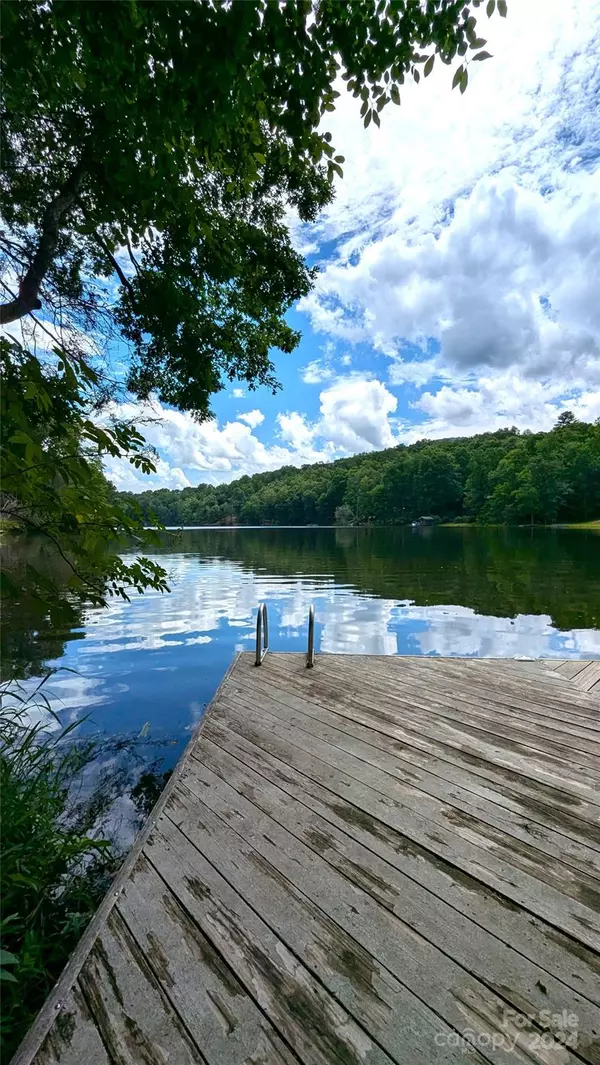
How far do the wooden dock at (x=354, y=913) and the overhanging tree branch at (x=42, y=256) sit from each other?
9.46 feet

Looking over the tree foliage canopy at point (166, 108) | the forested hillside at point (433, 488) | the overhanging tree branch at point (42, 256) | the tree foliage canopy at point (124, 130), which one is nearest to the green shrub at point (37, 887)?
the tree foliage canopy at point (124, 130)

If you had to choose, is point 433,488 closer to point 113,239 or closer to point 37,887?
point 113,239

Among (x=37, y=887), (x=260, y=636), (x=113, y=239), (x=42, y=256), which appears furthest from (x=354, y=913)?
(x=113, y=239)

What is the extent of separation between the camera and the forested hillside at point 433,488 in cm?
6097

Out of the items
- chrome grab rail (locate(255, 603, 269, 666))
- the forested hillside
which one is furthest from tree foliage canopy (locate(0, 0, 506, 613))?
the forested hillside

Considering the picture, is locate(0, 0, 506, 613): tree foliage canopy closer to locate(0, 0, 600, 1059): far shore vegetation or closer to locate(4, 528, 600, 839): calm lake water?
locate(0, 0, 600, 1059): far shore vegetation

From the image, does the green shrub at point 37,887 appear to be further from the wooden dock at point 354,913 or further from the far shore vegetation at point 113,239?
the wooden dock at point 354,913

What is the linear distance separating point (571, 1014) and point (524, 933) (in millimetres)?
298

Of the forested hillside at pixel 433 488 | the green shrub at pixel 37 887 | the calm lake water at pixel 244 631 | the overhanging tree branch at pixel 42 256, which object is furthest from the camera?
the forested hillside at pixel 433 488

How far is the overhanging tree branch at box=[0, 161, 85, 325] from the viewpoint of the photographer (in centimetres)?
258

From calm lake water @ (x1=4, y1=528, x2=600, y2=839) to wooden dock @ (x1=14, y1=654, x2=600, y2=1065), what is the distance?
5.74 feet

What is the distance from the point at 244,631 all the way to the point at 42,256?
792cm

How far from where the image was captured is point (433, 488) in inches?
3275

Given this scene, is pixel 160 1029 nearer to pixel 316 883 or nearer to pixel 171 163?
pixel 316 883
